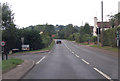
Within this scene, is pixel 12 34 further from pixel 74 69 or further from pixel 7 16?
pixel 74 69

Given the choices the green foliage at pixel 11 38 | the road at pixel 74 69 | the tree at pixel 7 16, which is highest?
the tree at pixel 7 16

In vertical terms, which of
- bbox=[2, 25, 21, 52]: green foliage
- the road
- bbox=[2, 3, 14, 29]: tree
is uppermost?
bbox=[2, 3, 14, 29]: tree

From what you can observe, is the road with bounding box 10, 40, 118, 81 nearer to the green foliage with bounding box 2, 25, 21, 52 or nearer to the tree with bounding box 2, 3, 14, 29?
the tree with bounding box 2, 3, 14, 29

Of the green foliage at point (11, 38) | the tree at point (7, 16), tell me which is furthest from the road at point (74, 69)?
the green foliage at point (11, 38)

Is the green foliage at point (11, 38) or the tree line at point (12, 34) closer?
the tree line at point (12, 34)

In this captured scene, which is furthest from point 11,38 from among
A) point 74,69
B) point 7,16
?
point 74,69

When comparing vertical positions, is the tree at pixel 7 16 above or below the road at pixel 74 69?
above

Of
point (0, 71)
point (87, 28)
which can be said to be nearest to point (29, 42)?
point (0, 71)

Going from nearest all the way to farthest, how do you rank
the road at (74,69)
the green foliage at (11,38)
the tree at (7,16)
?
the road at (74,69) < the tree at (7,16) < the green foliage at (11,38)

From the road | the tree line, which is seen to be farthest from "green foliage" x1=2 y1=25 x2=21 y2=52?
the road

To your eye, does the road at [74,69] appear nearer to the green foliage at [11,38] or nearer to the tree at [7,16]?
the tree at [7,16]

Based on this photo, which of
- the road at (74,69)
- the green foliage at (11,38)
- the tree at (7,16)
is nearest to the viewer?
the road at (74,69)

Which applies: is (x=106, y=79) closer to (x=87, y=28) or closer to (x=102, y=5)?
(x=102, y=5)

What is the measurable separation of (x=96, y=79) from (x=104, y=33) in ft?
116
